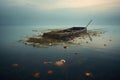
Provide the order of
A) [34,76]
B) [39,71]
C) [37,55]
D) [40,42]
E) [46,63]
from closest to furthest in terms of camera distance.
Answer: [34,76] < [39,71] < [46,63] < [37,55] < [40,42]

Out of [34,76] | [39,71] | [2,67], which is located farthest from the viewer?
[2,67]

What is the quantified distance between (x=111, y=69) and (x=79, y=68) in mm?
3150

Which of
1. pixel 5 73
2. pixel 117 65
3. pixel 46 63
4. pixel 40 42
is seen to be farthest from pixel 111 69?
pixel 40 42

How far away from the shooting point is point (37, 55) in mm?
21078

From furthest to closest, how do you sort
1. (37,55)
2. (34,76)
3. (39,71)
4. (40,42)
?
(40,42), (37,55), (39,71), (34,76)

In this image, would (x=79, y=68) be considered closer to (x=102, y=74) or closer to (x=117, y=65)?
(x=102, y=74)

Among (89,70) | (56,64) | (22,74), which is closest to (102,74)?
(89,70)

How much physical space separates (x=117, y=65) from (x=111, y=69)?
5.04 ft

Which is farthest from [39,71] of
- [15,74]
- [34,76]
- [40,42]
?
[40,42]

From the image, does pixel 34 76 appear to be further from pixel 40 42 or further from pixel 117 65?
pixel 40 42

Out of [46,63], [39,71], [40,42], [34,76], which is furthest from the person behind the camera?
[40,42]

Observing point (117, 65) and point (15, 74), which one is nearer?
point (15, 74)

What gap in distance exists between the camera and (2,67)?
16.2m

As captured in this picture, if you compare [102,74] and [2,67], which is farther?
[2,67]
